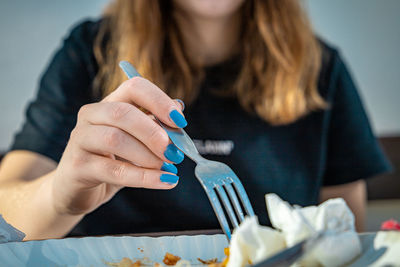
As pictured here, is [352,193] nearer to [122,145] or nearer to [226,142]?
[226,142]

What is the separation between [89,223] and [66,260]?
515 mm

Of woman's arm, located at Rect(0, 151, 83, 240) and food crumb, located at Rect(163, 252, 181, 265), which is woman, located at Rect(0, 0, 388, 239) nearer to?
woman's arm, located at Rect(0, 151, 83, 240)

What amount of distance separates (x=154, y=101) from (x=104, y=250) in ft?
0.45

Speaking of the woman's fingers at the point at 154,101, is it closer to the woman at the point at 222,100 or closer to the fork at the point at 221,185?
the fork at the point at 221,185

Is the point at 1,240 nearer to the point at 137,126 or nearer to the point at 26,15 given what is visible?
the point at 137,126

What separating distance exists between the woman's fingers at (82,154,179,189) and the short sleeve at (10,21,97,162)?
1.07 feet

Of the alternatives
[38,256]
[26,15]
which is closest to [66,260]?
[38,256]

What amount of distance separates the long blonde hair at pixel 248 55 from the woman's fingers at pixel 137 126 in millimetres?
426

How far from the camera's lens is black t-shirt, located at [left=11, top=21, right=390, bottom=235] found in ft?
2.76

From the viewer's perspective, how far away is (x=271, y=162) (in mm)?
883

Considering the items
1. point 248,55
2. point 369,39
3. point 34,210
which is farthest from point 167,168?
point 369,39

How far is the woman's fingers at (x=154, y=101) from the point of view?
0.41 meters

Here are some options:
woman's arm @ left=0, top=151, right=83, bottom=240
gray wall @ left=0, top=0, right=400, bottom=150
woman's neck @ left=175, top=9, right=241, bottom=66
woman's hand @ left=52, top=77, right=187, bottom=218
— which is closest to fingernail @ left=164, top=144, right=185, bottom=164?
woman's hand @ left=52, top=77, right=187, bottom=218

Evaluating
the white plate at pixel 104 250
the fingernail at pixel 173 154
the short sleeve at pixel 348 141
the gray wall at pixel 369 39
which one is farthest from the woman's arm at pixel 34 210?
the gray wall at pixel 369 39
